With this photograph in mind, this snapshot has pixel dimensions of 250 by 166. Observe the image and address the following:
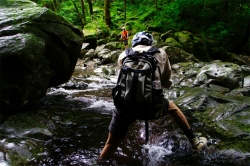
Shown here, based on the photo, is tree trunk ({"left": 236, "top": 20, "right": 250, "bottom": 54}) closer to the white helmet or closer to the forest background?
the forest background

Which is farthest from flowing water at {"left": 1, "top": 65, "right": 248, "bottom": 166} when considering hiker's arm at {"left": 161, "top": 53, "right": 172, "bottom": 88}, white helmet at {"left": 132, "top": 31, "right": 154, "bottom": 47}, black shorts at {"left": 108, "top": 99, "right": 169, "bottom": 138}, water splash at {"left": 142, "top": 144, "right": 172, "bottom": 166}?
white helmet at {"left": 132, "top": 31, "right": 154, "bottom": 47}

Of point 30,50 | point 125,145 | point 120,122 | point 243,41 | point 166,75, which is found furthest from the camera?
point 243,41

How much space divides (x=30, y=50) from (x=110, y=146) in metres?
2.96

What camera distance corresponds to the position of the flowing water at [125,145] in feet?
12.2

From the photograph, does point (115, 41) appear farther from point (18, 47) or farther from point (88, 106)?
point (18, 47)

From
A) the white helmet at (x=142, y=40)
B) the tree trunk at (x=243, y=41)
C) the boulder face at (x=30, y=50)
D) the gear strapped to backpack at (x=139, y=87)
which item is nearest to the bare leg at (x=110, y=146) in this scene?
the gear strapped to backpack at (x=139, y=87)

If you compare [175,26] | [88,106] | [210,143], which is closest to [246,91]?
[210,143]

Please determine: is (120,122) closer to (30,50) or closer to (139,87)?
(139,87)

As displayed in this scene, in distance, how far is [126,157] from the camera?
3.90 meters

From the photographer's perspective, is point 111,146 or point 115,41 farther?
point 115,41

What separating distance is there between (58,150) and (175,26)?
58.9 feet

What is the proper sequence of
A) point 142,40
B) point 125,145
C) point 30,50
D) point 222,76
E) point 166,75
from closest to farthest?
1. point 142,40
2. point 166,75
3. point 125,145
4. point 30,50
5. point 222,76

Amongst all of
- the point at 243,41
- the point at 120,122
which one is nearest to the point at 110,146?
the point at 120,122

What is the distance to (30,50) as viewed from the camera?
201 inches
